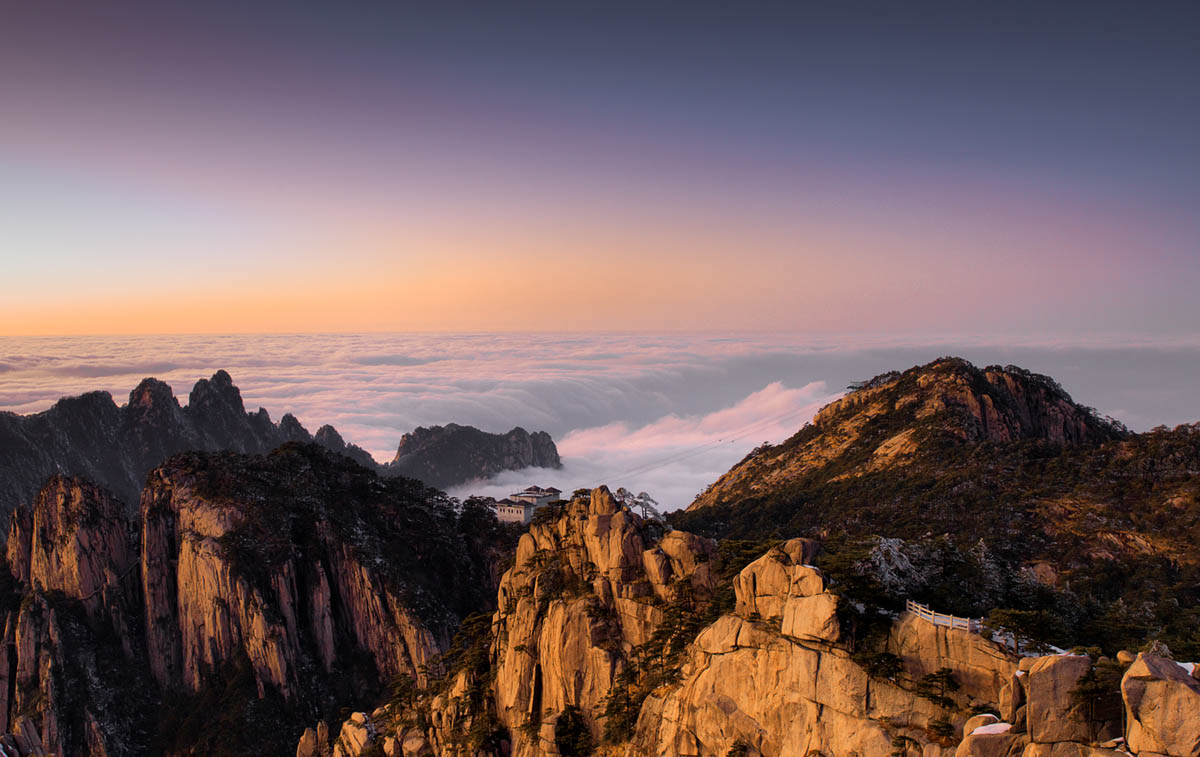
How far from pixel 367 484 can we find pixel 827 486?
54.4 m

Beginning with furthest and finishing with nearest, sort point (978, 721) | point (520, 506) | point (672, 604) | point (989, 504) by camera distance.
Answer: point (520, 506), point (989, 504), point (672, 604), point (978, 721)

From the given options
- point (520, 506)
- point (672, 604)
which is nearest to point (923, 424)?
point (520, 506)

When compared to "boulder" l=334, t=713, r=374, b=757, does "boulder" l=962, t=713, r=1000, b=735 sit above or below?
above

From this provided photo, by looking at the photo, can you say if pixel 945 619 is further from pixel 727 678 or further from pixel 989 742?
pixel 727 678

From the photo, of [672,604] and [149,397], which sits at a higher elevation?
[672,604]

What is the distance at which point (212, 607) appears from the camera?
7138cm

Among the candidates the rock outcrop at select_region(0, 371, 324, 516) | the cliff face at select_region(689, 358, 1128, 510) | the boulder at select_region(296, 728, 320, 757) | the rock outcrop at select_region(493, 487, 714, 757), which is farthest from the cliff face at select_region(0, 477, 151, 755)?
the cliff face at select_region(689, 358, 1128, 510)

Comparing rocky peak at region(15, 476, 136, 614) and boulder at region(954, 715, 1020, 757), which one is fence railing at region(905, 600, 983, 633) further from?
rocky peak at region(15, 476, 136, 614)

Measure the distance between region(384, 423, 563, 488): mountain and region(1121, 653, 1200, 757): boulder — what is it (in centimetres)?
17100

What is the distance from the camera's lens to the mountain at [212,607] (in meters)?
67.2

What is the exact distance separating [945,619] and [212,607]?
70.1m

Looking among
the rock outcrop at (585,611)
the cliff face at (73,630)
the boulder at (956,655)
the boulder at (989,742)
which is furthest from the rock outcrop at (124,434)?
the boulder at (989,742)

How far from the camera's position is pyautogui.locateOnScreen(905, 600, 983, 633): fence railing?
23.0 m

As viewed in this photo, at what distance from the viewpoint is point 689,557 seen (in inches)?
1380
